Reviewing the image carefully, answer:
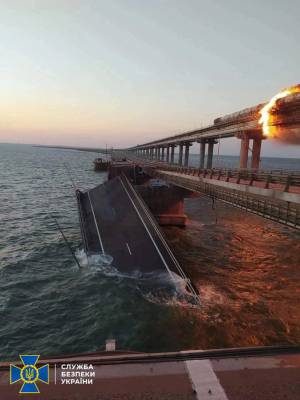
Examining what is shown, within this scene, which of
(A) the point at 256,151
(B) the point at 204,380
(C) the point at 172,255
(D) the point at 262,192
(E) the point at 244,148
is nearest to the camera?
(B) the point at 204,380

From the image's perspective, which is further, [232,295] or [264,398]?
[232,295]

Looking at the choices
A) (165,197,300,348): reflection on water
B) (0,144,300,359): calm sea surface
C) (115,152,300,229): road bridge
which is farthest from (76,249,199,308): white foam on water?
(115,152,300,229): road bridge

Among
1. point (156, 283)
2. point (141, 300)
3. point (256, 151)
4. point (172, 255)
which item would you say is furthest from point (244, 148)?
point (141, 300)

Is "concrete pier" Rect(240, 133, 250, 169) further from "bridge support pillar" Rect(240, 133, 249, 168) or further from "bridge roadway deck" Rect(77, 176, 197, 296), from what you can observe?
"bridge roadway deck" Rect(77, 176, 197, 296)

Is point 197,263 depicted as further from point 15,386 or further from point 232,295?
point 15,386

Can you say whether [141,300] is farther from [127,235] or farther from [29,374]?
[29,374]

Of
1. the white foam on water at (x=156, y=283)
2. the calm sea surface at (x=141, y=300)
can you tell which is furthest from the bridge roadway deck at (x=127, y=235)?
the calm sea surface at (x=141, y=300)

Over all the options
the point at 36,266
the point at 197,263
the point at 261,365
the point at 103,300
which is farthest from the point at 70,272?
the point at 261,365
